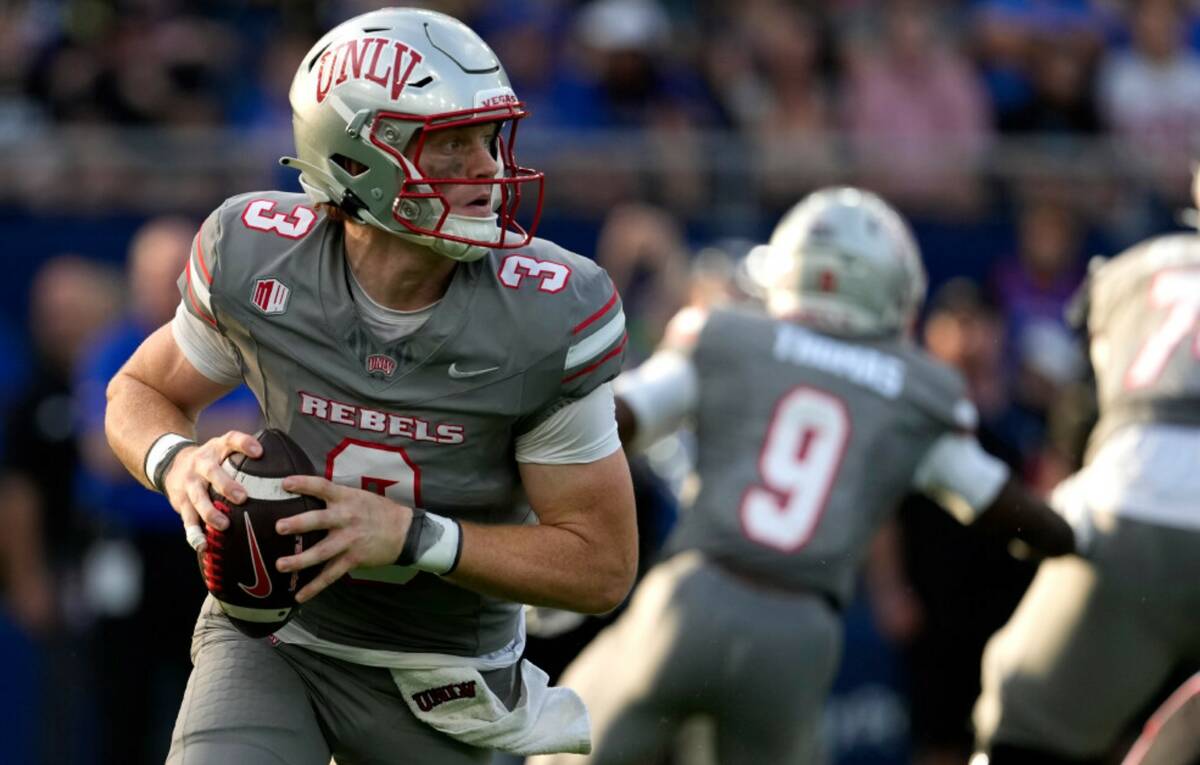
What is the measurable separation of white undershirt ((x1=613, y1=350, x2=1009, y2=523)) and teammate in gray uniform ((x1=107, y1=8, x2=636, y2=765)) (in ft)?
5.39

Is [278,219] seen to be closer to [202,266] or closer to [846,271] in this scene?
[202,266]

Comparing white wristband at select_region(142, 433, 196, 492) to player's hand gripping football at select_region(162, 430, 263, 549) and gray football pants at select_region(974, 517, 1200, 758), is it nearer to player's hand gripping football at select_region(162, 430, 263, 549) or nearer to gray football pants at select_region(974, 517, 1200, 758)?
player's hand gripping football at select_region(162, 430, 263, 549)

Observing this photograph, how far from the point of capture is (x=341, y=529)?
11.4 ft

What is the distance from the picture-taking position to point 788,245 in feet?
19.6

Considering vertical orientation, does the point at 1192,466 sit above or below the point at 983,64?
above

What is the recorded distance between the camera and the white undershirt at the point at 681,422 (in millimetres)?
5531

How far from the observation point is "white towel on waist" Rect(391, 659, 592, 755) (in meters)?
3.85

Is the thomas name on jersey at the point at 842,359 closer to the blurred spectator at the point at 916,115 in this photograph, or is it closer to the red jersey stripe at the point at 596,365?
the red jersey stripe at the point at 596,365

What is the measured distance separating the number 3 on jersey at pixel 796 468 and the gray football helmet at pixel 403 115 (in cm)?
191

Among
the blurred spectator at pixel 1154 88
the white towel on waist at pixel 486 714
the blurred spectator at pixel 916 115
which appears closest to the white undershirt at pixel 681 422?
the white towel on waist at pixel 486 714

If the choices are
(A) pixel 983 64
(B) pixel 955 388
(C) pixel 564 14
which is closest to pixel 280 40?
(C) pixel 564 14

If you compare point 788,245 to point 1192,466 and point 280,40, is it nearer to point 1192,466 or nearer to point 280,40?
point 1192,466

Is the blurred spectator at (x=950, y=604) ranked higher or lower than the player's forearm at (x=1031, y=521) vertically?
lower

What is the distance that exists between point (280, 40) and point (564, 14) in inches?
60.7
